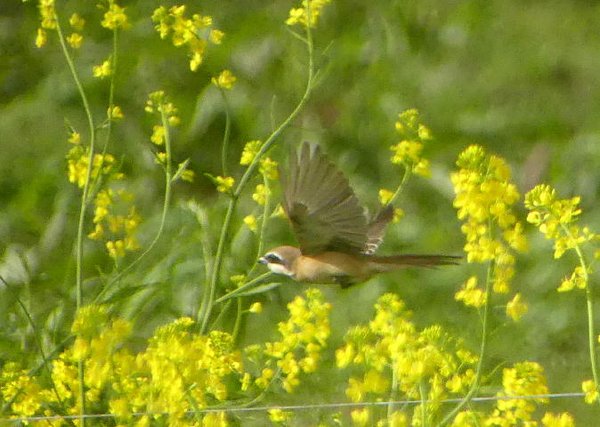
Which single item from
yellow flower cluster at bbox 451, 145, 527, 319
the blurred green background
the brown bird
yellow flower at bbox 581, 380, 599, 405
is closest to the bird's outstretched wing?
the brown bird

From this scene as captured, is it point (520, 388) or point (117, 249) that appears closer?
point (520, 388)

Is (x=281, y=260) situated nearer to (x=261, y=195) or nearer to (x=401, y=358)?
(x=261, y=195)

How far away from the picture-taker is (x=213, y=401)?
43.6 inches

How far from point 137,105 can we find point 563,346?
75 centimetres

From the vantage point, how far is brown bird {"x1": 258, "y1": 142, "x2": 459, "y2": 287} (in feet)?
3.15

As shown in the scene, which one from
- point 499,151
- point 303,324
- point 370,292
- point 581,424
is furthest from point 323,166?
point 499,151

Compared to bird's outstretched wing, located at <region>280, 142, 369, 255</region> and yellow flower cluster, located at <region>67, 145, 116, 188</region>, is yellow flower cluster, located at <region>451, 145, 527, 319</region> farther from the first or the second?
yellow flower cluster, located at <region>67, 145, 116, 188</region>

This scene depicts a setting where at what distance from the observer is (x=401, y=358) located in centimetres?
85

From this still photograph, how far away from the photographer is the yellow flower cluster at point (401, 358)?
843mm

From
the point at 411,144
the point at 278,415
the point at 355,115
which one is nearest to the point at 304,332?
the point at 278,415

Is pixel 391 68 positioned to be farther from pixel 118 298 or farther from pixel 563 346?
pixel 118 298

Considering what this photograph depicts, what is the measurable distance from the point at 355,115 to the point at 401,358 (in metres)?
1.19

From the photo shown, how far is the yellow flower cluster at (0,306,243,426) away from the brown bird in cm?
11

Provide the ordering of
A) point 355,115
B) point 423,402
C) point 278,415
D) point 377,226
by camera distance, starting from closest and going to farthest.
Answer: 1. point 423,402
2. point 278,415
3. point 377,226
4. point 355,115
